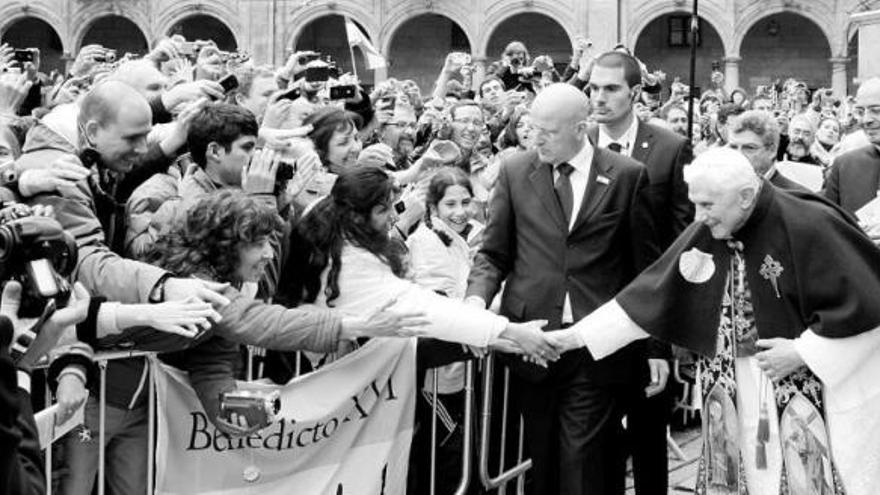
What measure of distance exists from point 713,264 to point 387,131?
5412mm

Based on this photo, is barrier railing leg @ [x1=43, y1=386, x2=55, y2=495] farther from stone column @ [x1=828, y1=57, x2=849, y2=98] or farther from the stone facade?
stone column @ [x1=828, y1=57, x2=849, y2=98]

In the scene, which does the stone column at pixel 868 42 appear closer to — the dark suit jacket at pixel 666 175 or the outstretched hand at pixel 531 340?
the dark suit jacket at pixel 666 175

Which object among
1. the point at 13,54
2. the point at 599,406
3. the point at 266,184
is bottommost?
the point at 599,406

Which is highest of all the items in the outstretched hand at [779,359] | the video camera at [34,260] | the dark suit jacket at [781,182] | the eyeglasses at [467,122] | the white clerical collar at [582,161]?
the eyeglasses at [467,122]

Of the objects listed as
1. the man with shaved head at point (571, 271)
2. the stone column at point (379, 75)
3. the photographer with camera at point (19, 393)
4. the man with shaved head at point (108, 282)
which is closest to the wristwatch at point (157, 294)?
the man with shaved head at point (108, 282)

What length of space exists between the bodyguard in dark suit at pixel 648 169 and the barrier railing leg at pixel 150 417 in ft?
8.02

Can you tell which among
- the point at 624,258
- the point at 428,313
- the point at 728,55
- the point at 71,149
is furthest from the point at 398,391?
the point at 728,55

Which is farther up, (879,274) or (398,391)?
(879,274)

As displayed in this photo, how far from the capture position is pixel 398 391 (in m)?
5.64

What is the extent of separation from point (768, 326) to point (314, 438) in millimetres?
2044

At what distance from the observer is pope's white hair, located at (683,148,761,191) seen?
17.4 ft

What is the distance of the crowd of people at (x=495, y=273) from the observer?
487 cm

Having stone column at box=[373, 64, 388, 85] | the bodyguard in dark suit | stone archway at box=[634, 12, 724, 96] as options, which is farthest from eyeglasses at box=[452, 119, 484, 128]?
stone archway at box=[634, 12, 724, 96]

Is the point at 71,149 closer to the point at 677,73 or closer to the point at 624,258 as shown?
the point at 624,258
